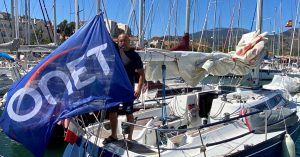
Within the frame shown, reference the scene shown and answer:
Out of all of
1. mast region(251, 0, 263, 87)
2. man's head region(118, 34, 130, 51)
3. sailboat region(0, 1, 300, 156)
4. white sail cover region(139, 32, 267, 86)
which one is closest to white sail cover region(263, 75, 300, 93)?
mast region(251, 0, 263, 87)

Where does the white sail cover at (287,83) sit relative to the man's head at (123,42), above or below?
below

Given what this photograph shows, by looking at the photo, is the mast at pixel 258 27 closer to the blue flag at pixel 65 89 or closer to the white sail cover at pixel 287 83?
the blue flag at pixel 65 89

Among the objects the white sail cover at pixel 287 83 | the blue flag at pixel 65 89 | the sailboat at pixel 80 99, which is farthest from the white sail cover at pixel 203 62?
the white sail cover at pixel 287 83

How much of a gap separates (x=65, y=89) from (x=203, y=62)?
502 cm

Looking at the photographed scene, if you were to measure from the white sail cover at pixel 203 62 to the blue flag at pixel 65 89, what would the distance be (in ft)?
8.88

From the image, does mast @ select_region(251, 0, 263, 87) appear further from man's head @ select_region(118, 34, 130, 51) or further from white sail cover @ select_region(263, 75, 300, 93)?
white sail cover @ select_region(263, 75, 300, 93)

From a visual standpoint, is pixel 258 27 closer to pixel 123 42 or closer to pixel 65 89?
pixel 123 42

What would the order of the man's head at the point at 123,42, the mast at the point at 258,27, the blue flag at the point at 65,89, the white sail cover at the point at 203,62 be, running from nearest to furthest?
the blue flag at the point at 65,89 < the man's head at the point at 123,42 < the white sail cover at the point at 203,62 < the mast at the point at 258,27

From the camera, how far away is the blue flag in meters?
4.91

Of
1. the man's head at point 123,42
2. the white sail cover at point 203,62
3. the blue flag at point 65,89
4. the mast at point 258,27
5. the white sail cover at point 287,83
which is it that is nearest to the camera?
the blue flag at point 65,89

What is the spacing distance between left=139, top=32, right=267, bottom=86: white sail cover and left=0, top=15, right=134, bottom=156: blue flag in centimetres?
271

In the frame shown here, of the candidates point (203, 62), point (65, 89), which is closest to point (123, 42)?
point (65, 89)

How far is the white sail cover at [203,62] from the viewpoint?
8700 millimetres

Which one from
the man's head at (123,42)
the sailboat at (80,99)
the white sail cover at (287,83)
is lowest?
the white sail cover at (287,83)
